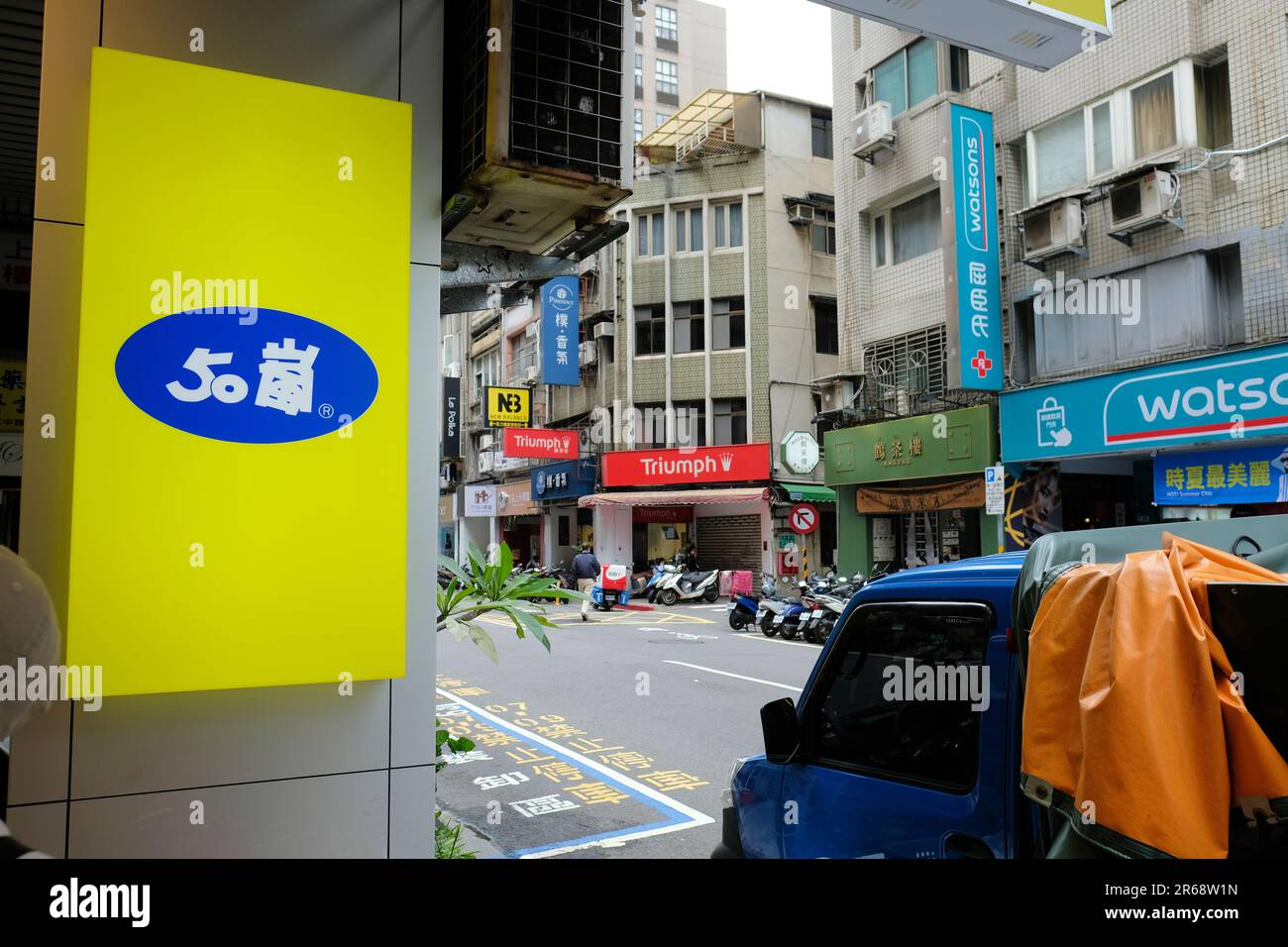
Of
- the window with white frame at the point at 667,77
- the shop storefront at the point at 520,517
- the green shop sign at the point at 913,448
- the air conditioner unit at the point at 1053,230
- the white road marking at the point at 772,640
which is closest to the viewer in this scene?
the air conditioner unit at the point at 1053,230

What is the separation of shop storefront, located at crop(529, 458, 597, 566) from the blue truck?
24341 mm

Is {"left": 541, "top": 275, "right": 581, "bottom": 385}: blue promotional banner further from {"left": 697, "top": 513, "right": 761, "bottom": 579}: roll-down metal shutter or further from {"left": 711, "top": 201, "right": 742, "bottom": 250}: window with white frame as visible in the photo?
{"left": 697, "top": 513, "right": 761, "bottom": 579}: roll-down metal shutter

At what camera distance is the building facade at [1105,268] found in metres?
12.0

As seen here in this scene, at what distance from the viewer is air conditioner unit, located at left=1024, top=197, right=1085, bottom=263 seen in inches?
550

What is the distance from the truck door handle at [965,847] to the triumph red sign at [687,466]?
21599 mm

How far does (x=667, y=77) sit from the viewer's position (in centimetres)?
4456

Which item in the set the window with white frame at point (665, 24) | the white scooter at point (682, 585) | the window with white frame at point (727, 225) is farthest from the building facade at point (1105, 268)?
the window with white frame at point (665, 24)

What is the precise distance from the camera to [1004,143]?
1595cm

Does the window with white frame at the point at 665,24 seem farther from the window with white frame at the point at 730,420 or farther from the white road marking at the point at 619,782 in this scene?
the white road marking at the point at 619,782

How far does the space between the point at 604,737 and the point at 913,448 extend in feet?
37.8

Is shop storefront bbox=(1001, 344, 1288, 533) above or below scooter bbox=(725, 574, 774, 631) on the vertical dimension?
above

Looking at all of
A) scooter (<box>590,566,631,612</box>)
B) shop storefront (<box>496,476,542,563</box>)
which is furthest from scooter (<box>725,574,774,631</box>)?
shop storefront (<box>496,476,542,563</box>)

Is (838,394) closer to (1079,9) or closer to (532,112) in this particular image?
(1079,9)
